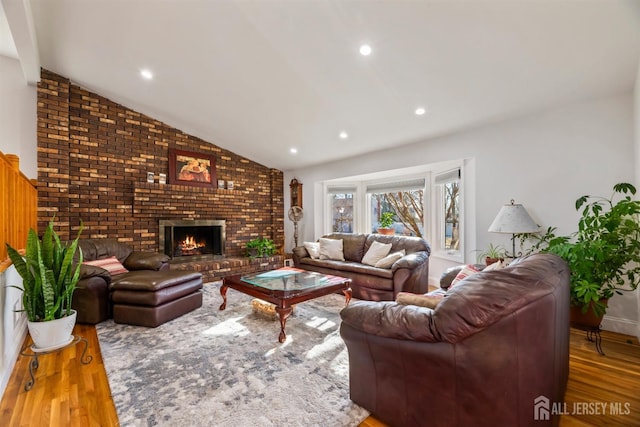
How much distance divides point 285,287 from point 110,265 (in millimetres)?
2336

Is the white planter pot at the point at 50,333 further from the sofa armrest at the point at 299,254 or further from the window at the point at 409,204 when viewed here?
the window at the point at 409,204

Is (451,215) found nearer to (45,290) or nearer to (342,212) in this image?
(342,212)

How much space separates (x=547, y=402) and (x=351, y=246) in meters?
3.64

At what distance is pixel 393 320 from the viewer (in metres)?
1.39

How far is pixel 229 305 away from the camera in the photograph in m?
3.58

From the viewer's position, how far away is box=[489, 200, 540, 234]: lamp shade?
2938 mm

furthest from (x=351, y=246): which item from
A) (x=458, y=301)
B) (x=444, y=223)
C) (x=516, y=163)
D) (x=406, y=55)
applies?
(x=458, y=301)

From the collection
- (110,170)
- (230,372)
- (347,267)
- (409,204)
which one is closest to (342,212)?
(409,204)

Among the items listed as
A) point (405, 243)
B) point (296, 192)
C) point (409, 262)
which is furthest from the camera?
point (296, 192)

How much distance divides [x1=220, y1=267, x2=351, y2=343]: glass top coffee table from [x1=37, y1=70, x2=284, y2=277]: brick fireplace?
2.38 m

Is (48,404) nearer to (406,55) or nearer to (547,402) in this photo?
(547,402)

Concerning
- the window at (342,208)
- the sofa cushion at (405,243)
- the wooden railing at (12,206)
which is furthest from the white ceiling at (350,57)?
the window at (342,208)

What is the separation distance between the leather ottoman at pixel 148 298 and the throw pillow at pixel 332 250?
2326mm

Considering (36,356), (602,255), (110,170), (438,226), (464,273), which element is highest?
(110,170)
